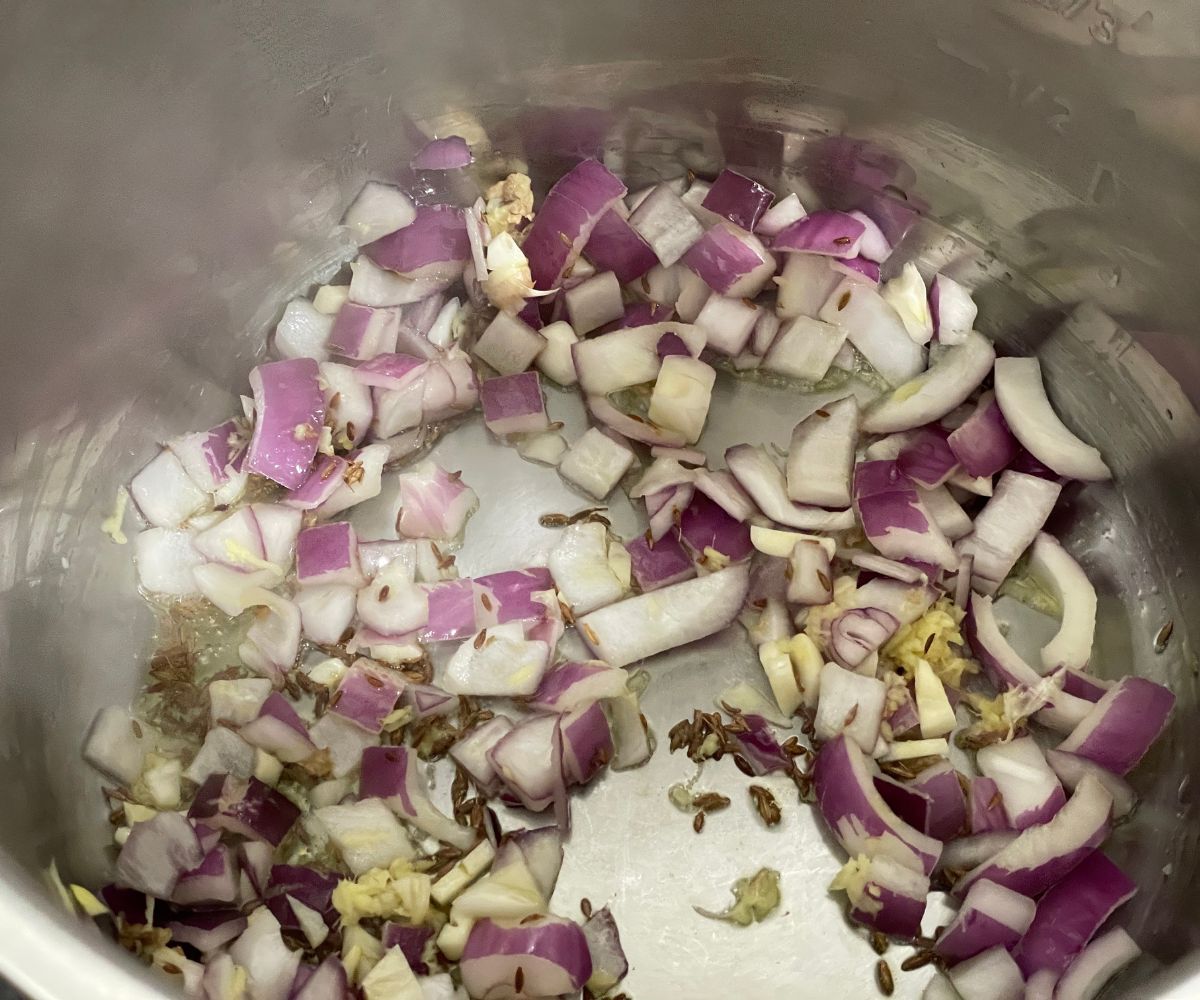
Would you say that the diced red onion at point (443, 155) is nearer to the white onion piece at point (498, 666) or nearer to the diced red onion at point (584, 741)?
the white onion piece at point (498, 666)

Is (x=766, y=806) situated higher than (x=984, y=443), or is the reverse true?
(x=984, y=443)

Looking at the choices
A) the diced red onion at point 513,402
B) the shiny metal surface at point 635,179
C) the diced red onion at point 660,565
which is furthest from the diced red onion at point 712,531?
the diced red onion at point 513,402

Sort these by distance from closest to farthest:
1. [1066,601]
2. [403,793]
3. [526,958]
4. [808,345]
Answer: [526,958] → [403,793] → [1066,601] → [808,345]

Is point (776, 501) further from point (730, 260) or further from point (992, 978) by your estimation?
point (992, 978)

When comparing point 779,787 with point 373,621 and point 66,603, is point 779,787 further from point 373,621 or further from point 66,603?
point 66,603

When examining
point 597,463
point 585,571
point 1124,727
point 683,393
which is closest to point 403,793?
point 585,571

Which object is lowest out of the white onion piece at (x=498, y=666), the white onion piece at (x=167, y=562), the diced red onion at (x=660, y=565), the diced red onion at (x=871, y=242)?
the white onion piece at (x=498, y=666)
